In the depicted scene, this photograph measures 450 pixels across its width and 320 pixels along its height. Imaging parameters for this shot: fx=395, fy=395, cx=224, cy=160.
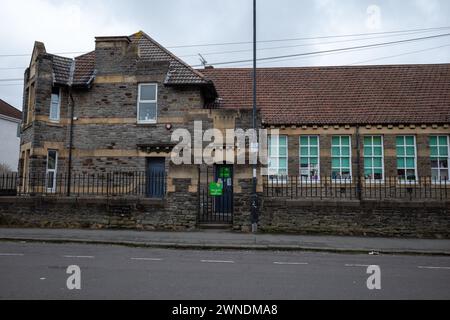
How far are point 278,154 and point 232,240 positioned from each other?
351 inches

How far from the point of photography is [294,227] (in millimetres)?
14250

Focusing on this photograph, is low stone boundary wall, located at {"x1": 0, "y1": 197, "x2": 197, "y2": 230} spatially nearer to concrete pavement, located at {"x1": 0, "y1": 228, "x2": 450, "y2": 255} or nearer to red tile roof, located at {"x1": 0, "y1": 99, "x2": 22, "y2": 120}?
concrete pavement, located at {"x1": 0, "y1": 228, "x2": 450, "y2": 255}

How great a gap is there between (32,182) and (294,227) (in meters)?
12.1

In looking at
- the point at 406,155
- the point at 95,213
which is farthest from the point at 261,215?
the point at 406,155

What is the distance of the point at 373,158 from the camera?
2002 centimetres

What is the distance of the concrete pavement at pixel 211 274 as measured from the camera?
244 inches

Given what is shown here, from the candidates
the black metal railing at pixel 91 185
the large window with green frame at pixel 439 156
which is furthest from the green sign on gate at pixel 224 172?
the large window with green frame at pixel 439 156

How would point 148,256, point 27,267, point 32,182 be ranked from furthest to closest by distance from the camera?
point 32,182 → point 148,256 → point 27,267

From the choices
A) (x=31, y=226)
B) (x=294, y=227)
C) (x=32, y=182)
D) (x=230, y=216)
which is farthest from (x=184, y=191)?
(x=32, y=182)

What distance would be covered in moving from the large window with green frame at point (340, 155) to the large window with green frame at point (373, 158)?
826 millimetres

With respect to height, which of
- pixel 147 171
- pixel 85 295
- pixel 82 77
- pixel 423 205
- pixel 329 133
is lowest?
pixel 85 295

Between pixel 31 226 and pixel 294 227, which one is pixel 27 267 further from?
pixel 294 227

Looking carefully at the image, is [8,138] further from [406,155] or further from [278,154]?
[406,155]

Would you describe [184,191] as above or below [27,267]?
above
